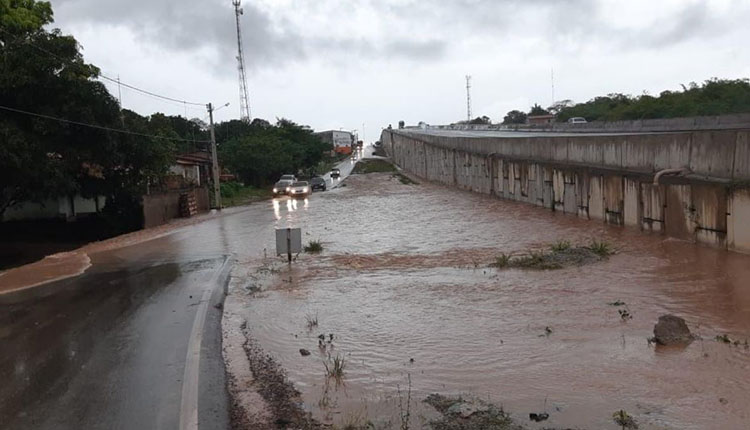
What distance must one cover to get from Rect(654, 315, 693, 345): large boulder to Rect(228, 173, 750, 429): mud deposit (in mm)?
143

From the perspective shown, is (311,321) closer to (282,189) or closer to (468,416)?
(468,416)

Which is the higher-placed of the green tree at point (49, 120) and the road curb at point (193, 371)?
the green tree at point (49, 120)

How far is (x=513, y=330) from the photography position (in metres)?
9.27

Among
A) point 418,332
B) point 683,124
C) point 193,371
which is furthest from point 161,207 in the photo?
point 193,371

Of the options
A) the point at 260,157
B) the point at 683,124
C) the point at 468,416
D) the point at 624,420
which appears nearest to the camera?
the point at 624,420

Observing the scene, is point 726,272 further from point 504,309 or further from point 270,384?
point 270,384

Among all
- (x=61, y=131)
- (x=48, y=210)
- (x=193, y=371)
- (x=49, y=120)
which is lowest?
(x=193, y=371)

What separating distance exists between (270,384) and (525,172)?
25.0 metres

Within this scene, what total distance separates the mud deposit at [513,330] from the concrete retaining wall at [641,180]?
695 mm

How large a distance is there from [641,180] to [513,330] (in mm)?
11097

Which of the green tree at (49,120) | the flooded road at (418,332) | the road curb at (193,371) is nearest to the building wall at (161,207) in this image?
the green tree at (49,120)

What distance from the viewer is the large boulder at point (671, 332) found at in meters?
8.05

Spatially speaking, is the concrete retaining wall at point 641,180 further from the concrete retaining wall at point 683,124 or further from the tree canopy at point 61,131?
the tree canopy at point 61,131

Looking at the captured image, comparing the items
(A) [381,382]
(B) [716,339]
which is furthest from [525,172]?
(A) [381,382]
